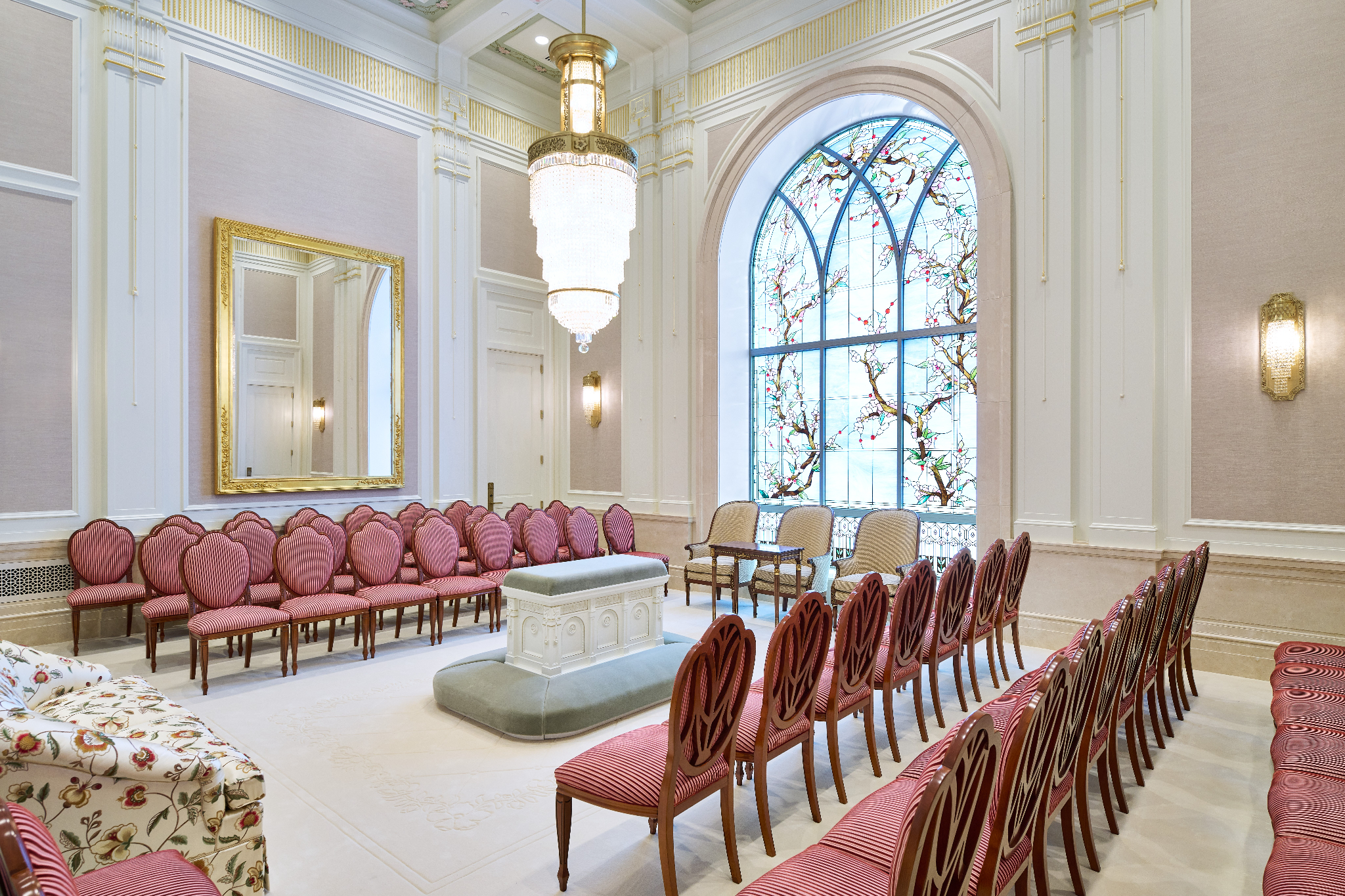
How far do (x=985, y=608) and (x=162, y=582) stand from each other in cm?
605

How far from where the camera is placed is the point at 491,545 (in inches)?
273

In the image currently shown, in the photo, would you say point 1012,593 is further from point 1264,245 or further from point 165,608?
point 165,608

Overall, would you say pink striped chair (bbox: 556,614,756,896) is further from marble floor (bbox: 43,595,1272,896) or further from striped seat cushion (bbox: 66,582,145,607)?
striped seat cushion (bbox: 66,582,145,607)

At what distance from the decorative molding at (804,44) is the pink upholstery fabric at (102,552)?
7242 mm

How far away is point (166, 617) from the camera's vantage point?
17.7 ft

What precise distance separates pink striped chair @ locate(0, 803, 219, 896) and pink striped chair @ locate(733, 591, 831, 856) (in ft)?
5.74

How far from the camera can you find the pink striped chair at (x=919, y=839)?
135 centimetres

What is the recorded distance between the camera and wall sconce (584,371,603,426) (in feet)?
31.3

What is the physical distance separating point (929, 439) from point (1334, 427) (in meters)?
3.02

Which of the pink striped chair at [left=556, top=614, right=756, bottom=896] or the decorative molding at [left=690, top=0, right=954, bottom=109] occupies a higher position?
the decorative molding at [left=690, top=0, right=954, bottom=109]

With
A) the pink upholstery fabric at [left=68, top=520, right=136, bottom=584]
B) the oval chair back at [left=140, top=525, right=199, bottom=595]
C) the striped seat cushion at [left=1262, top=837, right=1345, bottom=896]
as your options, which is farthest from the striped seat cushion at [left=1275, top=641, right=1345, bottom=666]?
the pink upholstery fabric at [left=68, top=520, right=136, bottom=584]

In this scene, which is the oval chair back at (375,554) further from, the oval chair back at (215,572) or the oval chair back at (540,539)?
the oval chair back at (540,539)

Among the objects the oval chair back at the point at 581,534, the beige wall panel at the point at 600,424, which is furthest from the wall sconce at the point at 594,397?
the oval chair back at the point at 581,534

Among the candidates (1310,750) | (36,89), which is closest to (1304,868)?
(1310,750)
